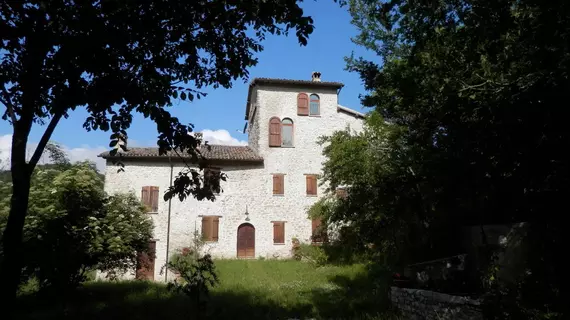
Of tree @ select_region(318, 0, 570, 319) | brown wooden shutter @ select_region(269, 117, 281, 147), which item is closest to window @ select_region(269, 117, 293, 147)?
brown wooden shutter @ select_region(269, 117, 281, 147)

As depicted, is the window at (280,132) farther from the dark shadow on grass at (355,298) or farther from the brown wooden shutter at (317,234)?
the dark shadow on grass at (355,298)

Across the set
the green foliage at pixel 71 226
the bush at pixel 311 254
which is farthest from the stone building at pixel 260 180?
the green foliage at pixel 71 226

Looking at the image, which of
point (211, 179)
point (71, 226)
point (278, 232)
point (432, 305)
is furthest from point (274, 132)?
point (211, 179)

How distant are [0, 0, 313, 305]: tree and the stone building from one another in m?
16.0

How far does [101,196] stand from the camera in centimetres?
1159

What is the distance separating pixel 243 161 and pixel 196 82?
54.1 ft

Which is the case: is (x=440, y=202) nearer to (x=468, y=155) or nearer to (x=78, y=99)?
(x=468, y=155)

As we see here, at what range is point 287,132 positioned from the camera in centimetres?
2281

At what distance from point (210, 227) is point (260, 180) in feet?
12.3

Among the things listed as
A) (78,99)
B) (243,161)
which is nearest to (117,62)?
(78,99)

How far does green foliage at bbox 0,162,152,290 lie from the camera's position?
8492 millimetres

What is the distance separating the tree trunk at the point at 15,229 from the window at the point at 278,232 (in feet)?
59.1

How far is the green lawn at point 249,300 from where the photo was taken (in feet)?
31.8

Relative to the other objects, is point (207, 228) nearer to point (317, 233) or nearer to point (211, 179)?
point (317, 233)
